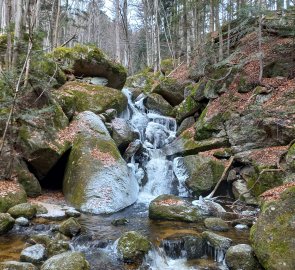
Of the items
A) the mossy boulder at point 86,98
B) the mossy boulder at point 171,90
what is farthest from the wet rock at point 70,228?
the mossy boulder at point 171,90

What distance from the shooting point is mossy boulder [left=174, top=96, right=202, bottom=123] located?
57.3 feet

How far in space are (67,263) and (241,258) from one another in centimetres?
343

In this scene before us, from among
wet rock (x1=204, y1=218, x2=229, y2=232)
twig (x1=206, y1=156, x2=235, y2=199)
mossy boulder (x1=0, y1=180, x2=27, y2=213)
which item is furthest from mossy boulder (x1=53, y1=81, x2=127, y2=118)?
wet rock (x1=204, y1=218, x2=229, y2=232)

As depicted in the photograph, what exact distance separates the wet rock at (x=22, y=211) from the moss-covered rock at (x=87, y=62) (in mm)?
10283

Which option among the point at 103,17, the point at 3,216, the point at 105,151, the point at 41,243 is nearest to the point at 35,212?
the point at 3,216

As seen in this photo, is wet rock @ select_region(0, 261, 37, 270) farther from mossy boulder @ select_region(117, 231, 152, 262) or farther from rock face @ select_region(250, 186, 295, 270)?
rock face @ select_region(250, 186, 295, 270)

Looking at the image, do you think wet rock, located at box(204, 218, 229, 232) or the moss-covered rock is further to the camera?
the moss-covered rock

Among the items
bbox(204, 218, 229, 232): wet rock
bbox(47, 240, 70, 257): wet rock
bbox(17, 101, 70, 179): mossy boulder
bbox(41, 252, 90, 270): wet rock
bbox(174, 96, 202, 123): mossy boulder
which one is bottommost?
bbox(204, 218, 229, 232): wet rock

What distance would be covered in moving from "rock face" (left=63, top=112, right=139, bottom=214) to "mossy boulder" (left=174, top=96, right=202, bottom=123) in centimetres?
569

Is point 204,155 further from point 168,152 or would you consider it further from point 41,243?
point 41,243

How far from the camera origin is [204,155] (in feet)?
44.7

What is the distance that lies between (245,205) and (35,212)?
22.4 ft

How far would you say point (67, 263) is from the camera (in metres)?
5.92

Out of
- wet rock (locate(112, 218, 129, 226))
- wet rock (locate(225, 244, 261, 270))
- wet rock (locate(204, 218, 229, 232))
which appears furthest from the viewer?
wet rock (locate(112, 218, 129, 226))
